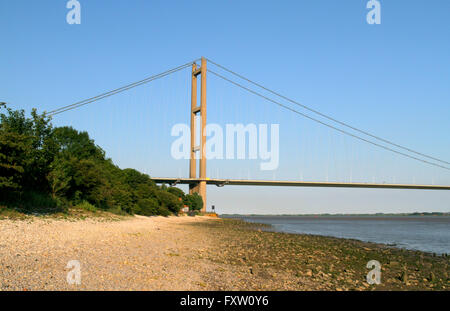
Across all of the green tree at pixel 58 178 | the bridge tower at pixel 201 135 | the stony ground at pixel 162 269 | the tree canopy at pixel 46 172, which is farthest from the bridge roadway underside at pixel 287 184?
the stony ground at pixel 162 269

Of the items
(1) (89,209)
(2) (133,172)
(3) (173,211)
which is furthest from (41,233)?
(3) (173,211)

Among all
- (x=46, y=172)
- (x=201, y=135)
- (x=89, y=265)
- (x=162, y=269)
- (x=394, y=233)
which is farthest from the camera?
(x=201, y=135)

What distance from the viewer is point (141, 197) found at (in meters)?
45.5

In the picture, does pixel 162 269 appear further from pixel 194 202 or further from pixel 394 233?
pixel 194 202

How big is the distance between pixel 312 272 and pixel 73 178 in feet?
72.3

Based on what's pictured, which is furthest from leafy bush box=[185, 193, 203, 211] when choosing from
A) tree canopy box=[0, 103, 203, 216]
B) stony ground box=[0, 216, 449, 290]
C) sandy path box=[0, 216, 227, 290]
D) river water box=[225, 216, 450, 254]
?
sandy path box=[0, 216, 227, 290]

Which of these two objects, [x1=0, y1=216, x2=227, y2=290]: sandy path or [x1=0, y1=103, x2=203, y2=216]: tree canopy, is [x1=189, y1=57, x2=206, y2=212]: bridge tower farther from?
[x1=0, y1=216, x2=227, y2=290]: sandy path

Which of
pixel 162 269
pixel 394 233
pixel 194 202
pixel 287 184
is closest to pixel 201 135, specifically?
pixel 194 202

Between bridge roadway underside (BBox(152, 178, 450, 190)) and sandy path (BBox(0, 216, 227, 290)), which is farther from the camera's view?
bridge roadway underside (BBox(152, 178, 450, 190))

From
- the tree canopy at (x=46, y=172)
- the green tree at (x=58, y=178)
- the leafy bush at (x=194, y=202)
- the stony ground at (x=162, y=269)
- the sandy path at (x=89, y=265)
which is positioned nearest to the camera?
the sandy path at (x=89, y=265)

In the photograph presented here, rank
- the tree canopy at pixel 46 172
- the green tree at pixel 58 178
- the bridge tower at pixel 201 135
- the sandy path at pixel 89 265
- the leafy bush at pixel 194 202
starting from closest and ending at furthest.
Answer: the sandy path at pixel 89 265 < the tree canopy at pixel 46 172 < the green tree at pixel 58 178 < the bridge tower at pixel 201 135 < the leafy bush at pixel 194 202

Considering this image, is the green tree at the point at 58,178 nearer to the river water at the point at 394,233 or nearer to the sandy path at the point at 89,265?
the sandy path at the point at 89,265
